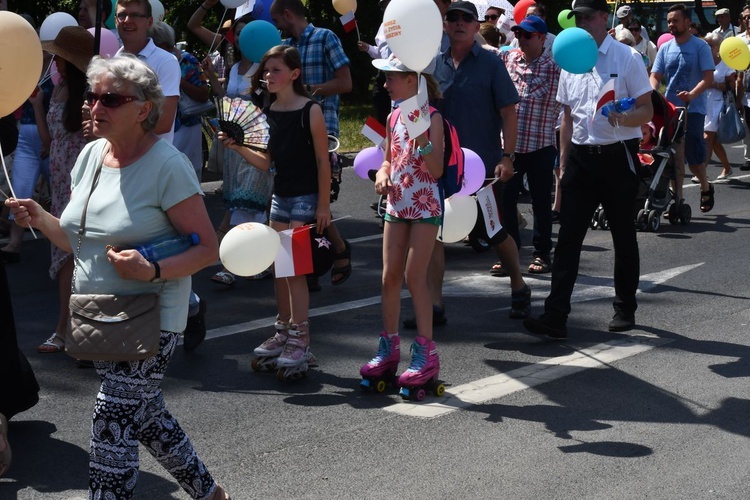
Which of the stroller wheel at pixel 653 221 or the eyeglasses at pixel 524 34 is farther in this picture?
the stroller wheel at pixel 653 221

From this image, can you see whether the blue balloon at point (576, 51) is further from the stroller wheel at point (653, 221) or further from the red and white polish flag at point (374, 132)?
the stroller wheel at point (653, 221)

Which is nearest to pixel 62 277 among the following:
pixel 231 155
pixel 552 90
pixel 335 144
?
pixel 335 144

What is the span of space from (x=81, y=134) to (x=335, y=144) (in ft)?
4.98

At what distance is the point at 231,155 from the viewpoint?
8.89 metres

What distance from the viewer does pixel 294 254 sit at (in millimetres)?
6195

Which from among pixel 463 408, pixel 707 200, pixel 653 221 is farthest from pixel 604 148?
pixel 707 200

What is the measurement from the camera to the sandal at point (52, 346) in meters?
6.92

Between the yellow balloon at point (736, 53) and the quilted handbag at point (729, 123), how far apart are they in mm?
1474

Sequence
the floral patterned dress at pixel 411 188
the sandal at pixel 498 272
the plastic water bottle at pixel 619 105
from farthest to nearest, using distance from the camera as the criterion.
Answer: the sandal at pixel 498 272
the plastic water bottle at pixel 619 105
the floral patterned dress at pixel 411 188

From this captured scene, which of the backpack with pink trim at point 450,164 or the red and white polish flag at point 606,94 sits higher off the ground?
the red and white polish flag at point 606,94

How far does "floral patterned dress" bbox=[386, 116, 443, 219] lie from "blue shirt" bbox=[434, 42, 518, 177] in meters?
1.59

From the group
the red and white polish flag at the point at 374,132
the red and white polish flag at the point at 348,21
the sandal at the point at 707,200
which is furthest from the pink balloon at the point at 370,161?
the sandal at the point at 707,200

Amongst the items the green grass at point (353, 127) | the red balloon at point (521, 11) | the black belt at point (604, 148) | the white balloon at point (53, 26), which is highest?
the red balloon at point (521, 11)

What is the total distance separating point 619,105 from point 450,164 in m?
1.46
